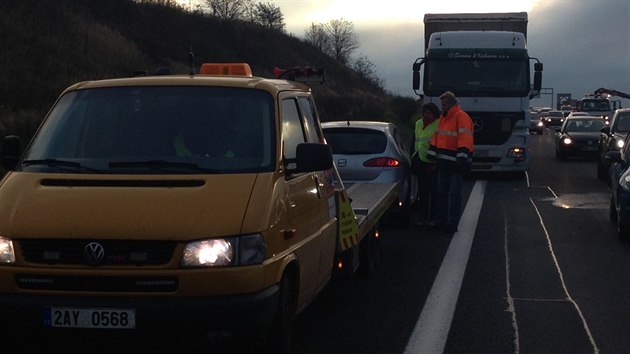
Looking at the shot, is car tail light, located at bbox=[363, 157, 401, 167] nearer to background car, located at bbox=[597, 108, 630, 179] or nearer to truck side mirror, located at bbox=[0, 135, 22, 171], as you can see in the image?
truck side mirror, located at bbox=[0, 135, 22, 171]

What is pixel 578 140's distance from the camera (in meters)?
32.9

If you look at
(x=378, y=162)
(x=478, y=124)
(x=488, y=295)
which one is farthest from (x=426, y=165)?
(x=478, y=124)

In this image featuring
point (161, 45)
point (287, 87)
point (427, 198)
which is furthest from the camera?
point (161, 45)

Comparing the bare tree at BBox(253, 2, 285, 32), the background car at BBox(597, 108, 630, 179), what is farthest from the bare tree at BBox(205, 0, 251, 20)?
the background car at BBox(597, 108, 630, 179)

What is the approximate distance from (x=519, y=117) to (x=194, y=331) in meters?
18.6

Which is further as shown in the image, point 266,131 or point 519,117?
point 519,117

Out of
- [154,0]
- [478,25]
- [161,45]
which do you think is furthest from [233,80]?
[154,0]

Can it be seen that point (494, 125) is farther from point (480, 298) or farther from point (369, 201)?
A: point (480, 298)

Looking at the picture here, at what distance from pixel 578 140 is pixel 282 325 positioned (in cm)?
2771

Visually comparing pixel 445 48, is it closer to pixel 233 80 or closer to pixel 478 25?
pixel 478 25

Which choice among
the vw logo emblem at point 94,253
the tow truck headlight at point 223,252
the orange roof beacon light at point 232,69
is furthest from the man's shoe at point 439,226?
the vw logo emblem at point 94,253

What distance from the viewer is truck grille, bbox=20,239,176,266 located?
6055 mm

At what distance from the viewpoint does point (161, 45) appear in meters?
47.5

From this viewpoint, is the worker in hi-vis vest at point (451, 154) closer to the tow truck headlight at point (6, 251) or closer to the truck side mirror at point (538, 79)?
the tow truck headlight at point (6, 251)
